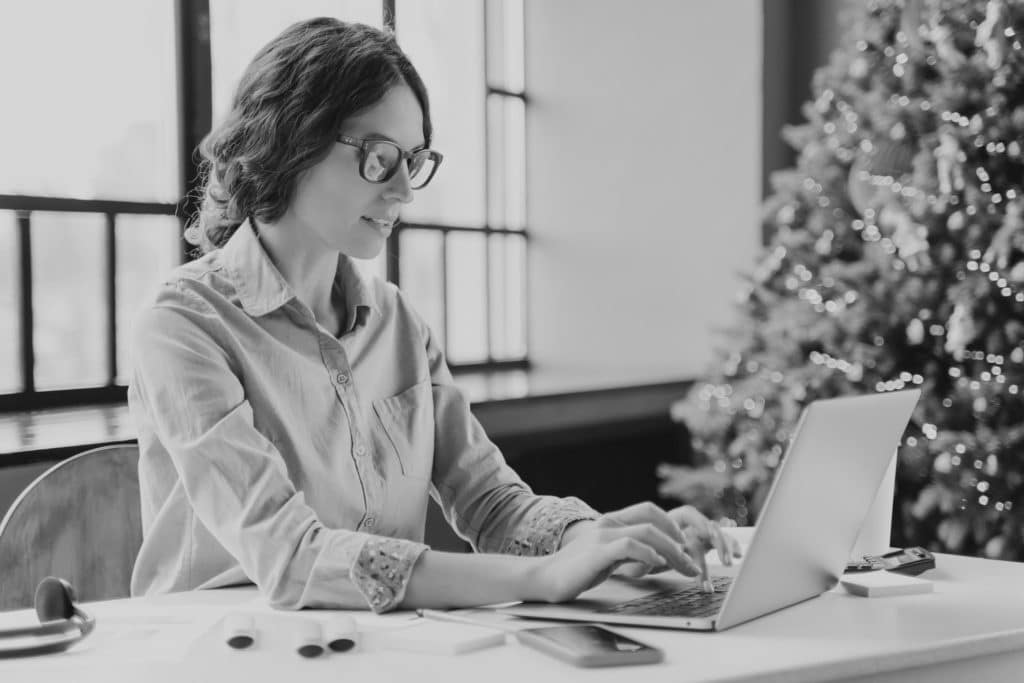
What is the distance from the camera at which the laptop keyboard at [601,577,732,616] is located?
1.13 meters

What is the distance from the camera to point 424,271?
441 cm

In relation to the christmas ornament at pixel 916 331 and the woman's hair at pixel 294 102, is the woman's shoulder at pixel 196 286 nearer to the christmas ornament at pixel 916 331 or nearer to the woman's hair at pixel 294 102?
the woman's hair at pixel 294 102

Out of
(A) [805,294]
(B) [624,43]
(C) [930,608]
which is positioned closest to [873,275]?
(A) [805,294]

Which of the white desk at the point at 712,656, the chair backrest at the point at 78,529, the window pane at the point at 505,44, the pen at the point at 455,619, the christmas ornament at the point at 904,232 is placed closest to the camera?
the white desk at the point at 712,656

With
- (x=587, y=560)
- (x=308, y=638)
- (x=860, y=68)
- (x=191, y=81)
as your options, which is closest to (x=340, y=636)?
(x=308, y=638)

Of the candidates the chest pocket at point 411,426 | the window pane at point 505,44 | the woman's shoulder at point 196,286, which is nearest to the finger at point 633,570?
the chest pocket at point 411,426

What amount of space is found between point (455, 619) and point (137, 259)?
248cm

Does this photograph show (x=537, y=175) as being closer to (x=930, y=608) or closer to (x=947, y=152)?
(x=947, y=152)

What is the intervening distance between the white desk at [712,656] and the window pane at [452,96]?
3.30m

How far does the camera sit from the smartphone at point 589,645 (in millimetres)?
964

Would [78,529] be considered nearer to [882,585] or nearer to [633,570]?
[633,570]

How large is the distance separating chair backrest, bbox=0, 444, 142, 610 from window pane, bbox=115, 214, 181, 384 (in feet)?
5.92

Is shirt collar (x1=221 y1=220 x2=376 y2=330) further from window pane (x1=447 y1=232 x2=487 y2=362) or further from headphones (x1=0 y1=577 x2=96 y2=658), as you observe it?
window pane (x1=447 y1=232 x2=487 y2=362)

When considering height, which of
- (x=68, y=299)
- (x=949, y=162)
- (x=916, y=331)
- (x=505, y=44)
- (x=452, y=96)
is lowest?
(x=916, y=331)
